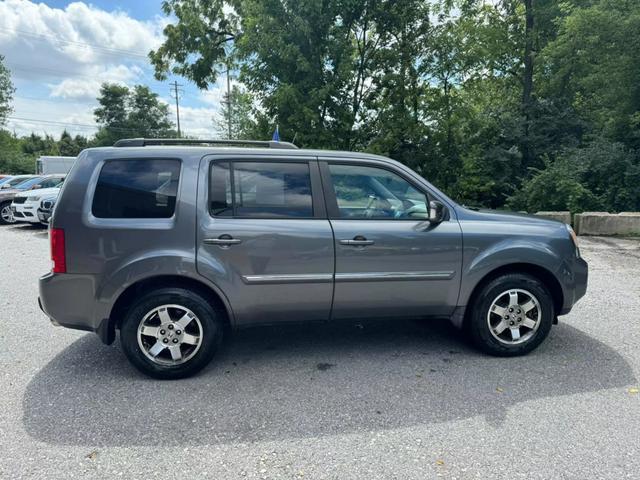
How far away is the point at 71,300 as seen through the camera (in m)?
3.37

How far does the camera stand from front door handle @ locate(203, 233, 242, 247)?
3.42 metres

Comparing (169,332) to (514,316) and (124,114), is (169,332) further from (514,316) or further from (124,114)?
(124,114)

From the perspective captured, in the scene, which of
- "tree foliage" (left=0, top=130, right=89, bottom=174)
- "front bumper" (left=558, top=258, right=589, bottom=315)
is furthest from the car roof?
"tree foliage" (left=0, top=130, right=89, bottom=174)

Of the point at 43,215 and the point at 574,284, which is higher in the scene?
the point at 574,284

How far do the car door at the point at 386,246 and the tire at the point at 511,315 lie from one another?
11.1 inches

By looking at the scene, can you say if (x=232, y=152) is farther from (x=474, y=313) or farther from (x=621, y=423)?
(x=621, y=423)

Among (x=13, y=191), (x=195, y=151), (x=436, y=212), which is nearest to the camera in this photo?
(x=195, y=151)

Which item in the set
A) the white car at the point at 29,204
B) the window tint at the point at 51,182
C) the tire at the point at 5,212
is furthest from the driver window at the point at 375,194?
the window tint at the point at 51,182

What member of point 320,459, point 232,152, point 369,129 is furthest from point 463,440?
point 369,129

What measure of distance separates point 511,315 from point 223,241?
2.50 meters

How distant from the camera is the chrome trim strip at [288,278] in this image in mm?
3494

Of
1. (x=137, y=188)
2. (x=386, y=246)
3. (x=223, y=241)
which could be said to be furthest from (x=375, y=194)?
(x=137, y=188)

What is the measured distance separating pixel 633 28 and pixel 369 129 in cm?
723

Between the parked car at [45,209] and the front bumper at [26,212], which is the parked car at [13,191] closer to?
the front bumper at [26,212]
